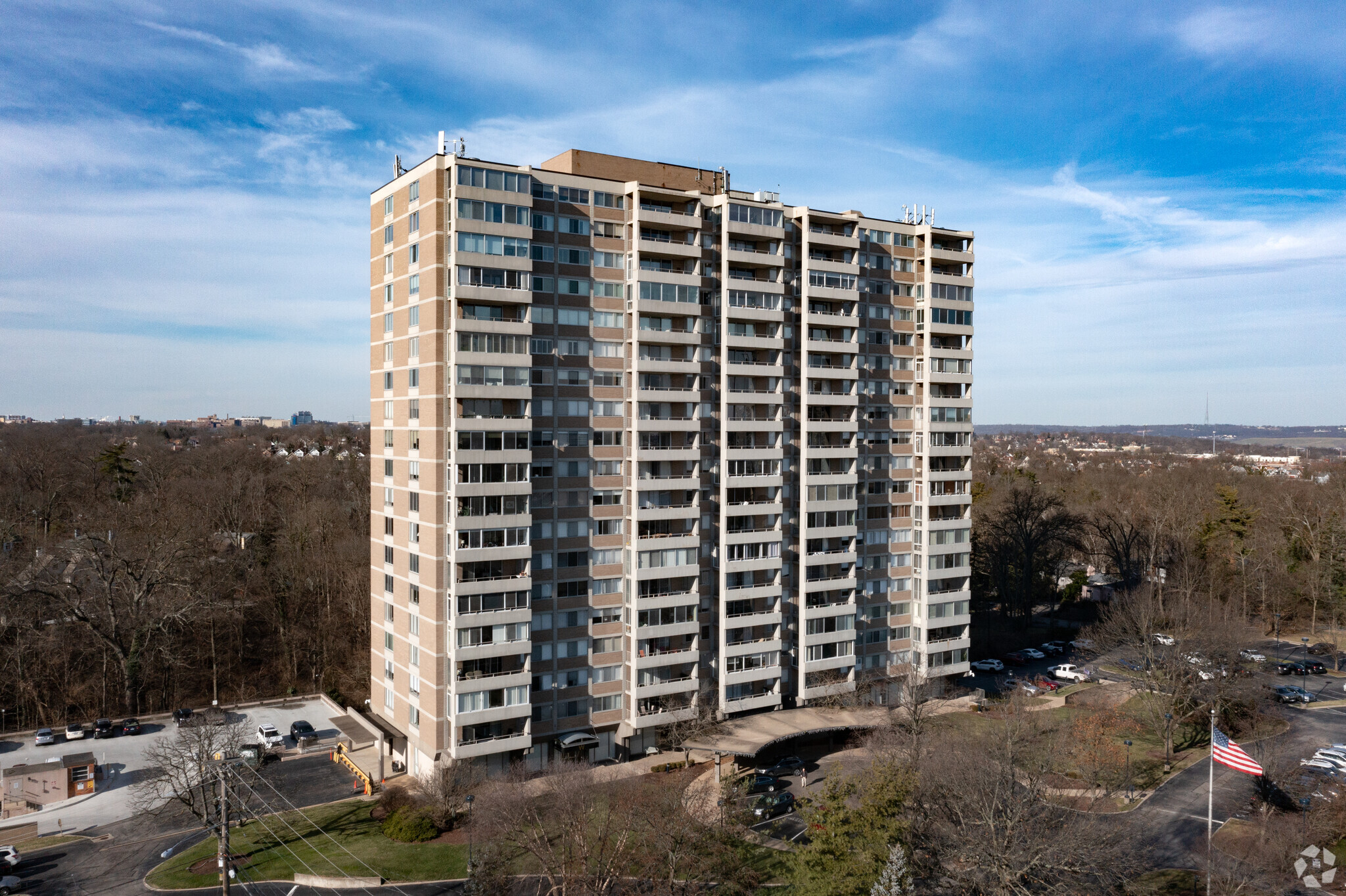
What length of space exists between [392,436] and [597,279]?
65.8ft

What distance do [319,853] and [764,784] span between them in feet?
98.3

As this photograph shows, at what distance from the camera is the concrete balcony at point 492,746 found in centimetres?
5450

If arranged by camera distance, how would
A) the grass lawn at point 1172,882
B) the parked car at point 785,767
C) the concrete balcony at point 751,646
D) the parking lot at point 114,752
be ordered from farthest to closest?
the concrete balcony at point 751,646 < the parked car at point 785,767 < the parking lot at point 114,752 < the grass lawn at point 1172,882

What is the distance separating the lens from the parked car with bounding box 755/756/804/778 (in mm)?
61438

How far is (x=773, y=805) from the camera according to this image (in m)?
54.2

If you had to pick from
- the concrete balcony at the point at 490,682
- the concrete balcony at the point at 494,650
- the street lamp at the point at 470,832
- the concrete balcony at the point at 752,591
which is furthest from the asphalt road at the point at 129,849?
the concrete balcony at the point at 752,591

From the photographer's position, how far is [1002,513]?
124 m

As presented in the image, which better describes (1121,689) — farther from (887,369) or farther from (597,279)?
(597,279)

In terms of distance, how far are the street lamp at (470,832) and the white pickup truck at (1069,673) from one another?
67.7 meters

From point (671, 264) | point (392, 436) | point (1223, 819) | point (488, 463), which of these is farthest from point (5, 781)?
point (1223, 819)

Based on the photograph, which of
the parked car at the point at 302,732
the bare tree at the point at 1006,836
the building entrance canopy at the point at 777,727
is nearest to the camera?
the bare tree at the point at 1006,836

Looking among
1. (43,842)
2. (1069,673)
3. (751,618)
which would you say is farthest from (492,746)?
(1069,673)

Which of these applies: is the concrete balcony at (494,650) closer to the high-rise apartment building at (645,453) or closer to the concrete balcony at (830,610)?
the high-rise apartment building at (645,453)

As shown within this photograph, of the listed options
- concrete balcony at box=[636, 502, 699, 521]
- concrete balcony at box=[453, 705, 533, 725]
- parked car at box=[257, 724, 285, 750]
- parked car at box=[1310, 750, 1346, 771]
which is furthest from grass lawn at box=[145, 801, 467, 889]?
parked car at box=[1310, 750, 1346, 771]
